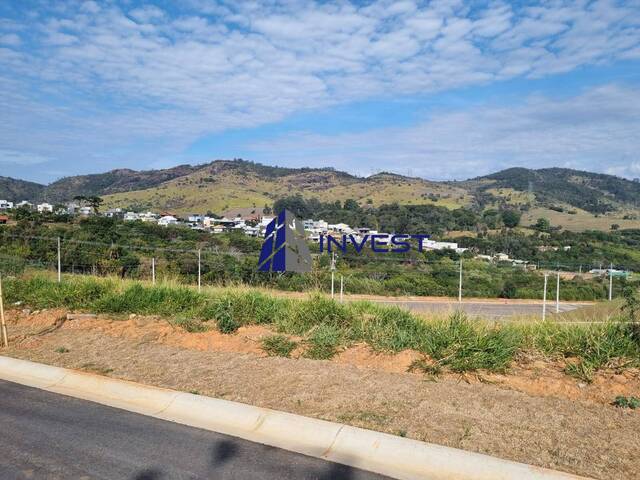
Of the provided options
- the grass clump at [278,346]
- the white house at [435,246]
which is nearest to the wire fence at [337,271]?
the white house at [435,246]

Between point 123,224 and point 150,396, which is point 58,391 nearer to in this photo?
point 150,396

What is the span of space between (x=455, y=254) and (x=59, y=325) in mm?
32240

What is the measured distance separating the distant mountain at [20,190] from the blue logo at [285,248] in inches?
3614

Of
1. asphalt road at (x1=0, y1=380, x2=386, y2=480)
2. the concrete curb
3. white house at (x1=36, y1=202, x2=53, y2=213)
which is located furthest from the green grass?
white house at (x1=36, y1=202, x2=53, y2=213)

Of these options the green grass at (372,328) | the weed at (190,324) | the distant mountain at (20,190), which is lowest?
the weed at (190,324)

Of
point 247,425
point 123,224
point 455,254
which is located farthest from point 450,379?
point 123,224

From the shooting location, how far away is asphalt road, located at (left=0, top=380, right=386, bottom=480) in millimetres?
3783

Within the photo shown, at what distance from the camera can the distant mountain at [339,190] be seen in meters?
87.8

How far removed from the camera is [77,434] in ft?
14.9

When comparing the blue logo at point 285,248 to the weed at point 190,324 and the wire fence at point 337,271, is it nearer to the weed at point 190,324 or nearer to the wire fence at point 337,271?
the wire fence at point 337,271

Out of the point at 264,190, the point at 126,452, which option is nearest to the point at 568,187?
the point at 264,190

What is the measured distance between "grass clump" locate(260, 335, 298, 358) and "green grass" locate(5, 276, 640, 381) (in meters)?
0.02

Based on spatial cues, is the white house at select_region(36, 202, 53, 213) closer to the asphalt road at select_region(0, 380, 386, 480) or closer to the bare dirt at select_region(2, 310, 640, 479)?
the bare dirt at select_region(2, 310, 640, 479)

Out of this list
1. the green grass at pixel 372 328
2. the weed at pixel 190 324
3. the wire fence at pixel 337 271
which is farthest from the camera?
the wire fence at pixel 337 271
